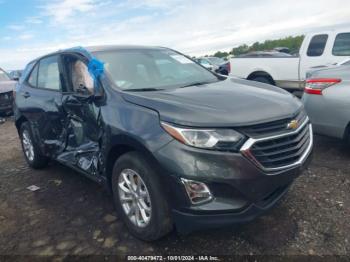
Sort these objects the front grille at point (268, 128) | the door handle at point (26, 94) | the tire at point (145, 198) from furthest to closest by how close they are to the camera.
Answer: the door handle at point (26, 94) < the tire at point (145, 198) < the front grille at point (268, 128)

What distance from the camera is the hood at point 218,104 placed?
8.82 feet

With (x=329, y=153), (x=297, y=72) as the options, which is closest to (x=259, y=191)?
(x=329, y=153)

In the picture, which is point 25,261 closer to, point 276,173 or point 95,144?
point 95,144

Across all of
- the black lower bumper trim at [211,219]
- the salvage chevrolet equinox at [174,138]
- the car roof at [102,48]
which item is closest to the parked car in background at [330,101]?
the salvage chevrolet equinox at [174,138]

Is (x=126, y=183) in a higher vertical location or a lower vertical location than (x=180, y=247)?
higher

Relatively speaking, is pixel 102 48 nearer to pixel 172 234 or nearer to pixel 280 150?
pixel 172 234

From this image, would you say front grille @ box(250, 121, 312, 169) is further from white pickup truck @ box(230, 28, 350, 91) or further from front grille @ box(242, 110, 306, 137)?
white pickup truck @ box(230, 28, 350, 91)

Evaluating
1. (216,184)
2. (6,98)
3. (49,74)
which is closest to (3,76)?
(6,98)

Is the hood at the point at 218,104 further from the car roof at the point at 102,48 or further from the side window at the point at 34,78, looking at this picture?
the side window at the point at 34,78

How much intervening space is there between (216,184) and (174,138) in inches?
17.9

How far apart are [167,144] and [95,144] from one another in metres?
1.20

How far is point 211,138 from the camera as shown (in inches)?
103

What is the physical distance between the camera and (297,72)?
29.8ft

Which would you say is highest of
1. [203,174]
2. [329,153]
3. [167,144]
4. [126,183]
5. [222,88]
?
[222,88]
